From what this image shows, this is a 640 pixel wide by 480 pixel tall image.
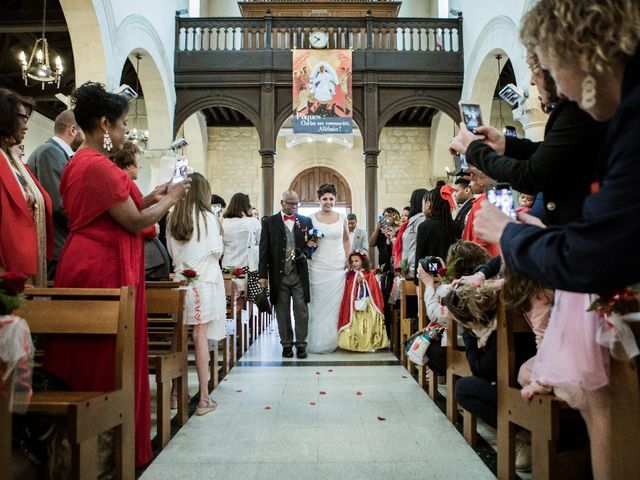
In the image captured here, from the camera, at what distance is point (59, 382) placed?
2.20 m

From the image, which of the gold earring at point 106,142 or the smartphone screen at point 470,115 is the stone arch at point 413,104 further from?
the smartphone screen at point 470,115

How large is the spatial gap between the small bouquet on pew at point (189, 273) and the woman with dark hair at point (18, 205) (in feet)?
3.13

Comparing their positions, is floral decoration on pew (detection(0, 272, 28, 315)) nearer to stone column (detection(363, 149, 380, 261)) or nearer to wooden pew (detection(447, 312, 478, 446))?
wooden pew (detection(447, 312, 478, 446))

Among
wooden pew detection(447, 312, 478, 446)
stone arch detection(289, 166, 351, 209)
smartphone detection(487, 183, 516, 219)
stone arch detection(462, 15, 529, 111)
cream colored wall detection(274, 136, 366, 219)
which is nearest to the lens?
smartphone detection(487, 183, 516, 219)

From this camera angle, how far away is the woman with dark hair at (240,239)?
257 inches

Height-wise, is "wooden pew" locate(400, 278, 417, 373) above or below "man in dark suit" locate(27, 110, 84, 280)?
below

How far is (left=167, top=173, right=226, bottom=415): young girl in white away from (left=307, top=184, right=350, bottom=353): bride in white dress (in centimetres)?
228

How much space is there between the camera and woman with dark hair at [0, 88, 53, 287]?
2.29m

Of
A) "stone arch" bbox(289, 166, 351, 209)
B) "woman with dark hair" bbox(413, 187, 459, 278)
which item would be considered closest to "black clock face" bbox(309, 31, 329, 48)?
"stone arch" bbox(289, 166, 351, 209)

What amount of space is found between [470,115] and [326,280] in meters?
4.09

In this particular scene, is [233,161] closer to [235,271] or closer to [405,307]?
[235,271]

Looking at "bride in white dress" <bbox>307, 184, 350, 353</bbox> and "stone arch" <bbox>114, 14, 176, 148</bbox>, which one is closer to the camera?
"bride in white dress" <bbox>307, 184, 350, 353</bbox>

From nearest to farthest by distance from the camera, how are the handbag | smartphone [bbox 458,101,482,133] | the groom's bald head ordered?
smartphone [bbox 458,101,482,133] → the groom's bald head → the handbag

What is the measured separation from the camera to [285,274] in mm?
5723
